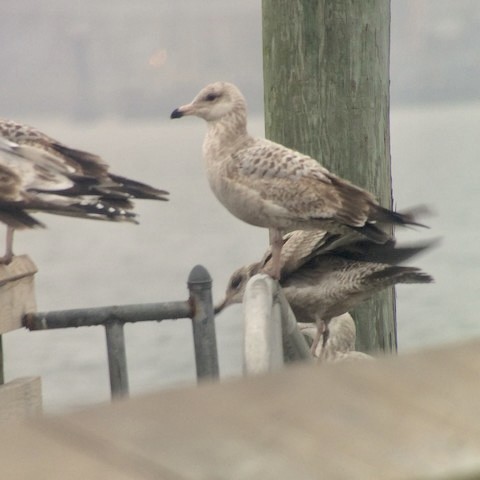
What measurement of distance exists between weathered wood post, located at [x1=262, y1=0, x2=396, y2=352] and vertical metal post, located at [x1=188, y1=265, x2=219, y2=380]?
508 mm

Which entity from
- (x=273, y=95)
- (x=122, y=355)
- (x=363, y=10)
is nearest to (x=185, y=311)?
(x=122, y=355)

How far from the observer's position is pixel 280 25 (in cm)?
234

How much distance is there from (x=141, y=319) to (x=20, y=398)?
28 cm

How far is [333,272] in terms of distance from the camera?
216 centimetres

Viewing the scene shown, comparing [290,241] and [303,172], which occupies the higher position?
[303,172]

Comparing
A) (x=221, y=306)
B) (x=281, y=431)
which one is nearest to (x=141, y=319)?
(x=221, y=306)

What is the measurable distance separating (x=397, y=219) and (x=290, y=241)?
25 centimetres

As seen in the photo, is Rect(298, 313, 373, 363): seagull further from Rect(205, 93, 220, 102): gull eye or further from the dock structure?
the dock structure

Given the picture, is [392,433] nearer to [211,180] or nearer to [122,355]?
[122,355]

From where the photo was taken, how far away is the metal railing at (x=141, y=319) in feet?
6.55

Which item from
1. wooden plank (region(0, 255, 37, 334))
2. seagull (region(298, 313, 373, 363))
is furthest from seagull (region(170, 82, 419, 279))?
wooden plank (region(0, 255, 37, 334))

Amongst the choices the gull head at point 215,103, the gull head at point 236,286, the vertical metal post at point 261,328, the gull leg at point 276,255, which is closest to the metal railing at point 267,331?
the vertical metal post at point 261,328

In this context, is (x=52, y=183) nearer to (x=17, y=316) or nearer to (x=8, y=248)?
(x=8, y=248)

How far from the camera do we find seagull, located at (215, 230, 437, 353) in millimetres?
2139
